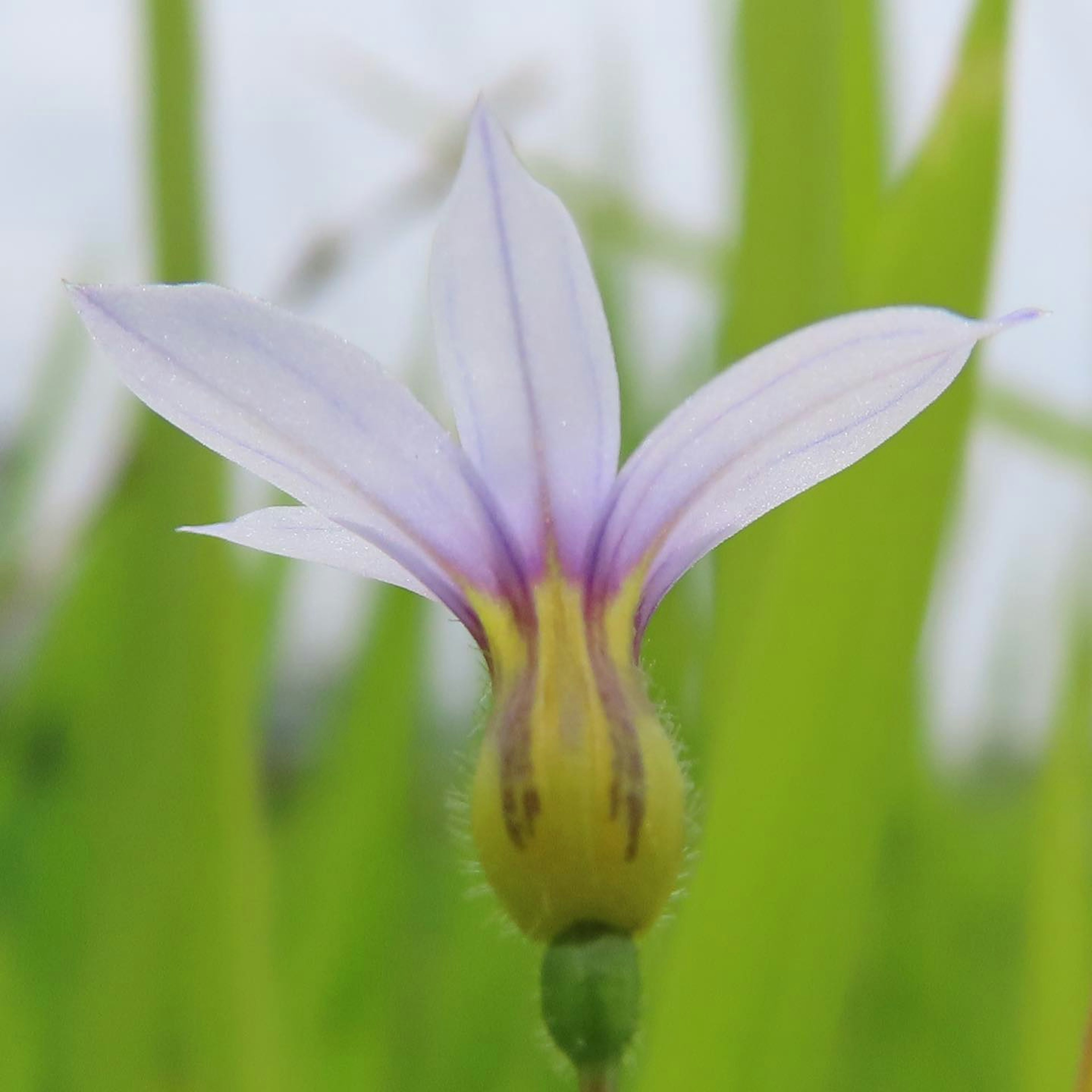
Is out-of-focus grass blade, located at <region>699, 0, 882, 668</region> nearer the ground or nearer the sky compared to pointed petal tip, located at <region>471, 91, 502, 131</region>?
nearer the sky

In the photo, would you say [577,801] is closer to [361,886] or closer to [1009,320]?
[1009,320]

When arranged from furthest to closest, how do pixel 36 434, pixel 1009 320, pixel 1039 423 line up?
pixel 36 434 → pixel 1039 423 → pixel 1009 320

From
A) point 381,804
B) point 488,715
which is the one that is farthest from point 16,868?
point 488,715

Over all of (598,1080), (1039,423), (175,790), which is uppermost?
(1039,423)

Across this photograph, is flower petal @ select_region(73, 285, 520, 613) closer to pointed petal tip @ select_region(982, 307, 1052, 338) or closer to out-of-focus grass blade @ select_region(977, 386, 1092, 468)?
pointed petal tip @ select_region(982, 307, 1052, 338)

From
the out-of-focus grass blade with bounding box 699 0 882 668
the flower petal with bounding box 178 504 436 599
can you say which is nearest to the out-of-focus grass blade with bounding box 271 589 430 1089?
the out-of-focus grass blade with bounding box 699 0 882 668

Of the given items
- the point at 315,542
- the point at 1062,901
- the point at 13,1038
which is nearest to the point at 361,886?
the point at 13,1038

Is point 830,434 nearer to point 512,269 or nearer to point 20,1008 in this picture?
point 512,269

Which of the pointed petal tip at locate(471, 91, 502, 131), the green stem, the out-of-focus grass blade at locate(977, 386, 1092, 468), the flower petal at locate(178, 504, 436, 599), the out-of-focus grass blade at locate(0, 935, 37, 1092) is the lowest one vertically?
the green stem
